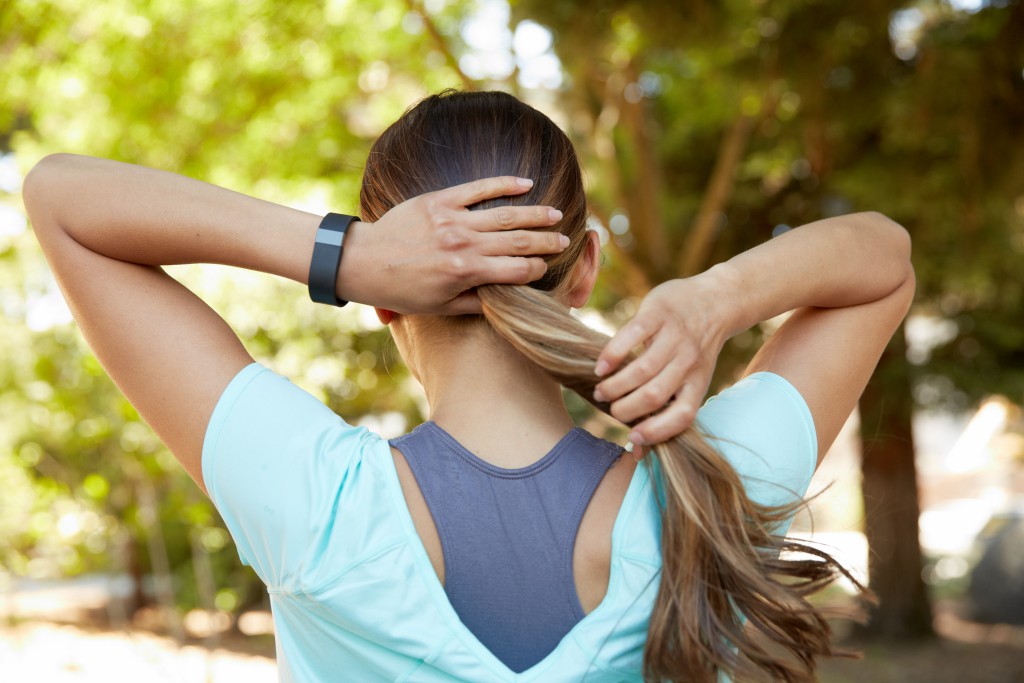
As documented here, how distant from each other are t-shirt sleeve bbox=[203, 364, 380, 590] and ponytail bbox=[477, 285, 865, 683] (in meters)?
0.28

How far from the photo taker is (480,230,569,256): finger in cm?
Answer: 111

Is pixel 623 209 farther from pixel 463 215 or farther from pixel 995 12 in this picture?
pixel 463 215

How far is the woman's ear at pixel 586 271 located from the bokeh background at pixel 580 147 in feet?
9.95

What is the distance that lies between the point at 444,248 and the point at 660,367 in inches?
12.0

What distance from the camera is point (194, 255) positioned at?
3.84 ft

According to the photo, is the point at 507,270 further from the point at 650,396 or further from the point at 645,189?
the point at 645,189

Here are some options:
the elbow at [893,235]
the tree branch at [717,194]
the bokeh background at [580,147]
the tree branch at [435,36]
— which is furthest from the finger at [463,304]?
the tree branch at [717,194]

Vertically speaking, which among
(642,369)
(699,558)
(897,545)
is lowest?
(897,545)

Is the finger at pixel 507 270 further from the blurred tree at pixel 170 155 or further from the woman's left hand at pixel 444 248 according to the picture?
the blurred tree at pixel 170 155

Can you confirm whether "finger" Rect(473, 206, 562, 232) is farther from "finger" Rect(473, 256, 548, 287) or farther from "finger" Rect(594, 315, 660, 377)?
"finger" Rect(594, 315, 660, 377)

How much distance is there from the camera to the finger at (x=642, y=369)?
1029 mm

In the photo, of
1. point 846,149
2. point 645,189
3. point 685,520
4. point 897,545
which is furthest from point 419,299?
point 897,545

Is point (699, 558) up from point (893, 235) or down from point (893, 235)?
down

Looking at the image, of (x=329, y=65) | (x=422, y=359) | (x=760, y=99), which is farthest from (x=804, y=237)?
(x=329, y=65)
